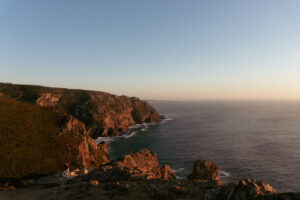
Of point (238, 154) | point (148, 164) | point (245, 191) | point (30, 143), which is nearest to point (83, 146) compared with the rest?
point (30, 143)

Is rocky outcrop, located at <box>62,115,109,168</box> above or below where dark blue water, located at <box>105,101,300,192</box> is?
above

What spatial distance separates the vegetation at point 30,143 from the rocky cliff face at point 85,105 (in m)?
76.6

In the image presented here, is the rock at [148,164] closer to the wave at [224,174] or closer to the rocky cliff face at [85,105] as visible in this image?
the wave at [224,174]

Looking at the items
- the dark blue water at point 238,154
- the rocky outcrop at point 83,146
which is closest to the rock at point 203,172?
the dark blue water at point 238,154

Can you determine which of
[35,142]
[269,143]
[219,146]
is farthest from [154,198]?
[269,143]

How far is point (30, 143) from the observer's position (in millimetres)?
41344

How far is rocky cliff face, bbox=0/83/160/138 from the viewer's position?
127 meters

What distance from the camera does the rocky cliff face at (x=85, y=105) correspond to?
12731 cm

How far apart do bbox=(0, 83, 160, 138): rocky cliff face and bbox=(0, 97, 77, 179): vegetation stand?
76592mm

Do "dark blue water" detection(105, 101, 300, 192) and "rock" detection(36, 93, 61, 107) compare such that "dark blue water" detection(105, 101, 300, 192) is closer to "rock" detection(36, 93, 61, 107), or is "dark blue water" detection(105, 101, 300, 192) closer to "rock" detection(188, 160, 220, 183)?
"rock" detection(188, 160, 220, 183)

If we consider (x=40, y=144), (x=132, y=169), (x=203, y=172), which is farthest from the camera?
(x=203, y=172)

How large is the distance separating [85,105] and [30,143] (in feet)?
343

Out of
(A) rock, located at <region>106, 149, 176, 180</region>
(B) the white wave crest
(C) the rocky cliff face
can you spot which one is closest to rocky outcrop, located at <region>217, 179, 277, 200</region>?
(A) rock, located at <region>106, 149, 176, 180</region>

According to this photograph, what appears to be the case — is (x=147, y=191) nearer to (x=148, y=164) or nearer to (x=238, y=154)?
(x=148, y=164)
